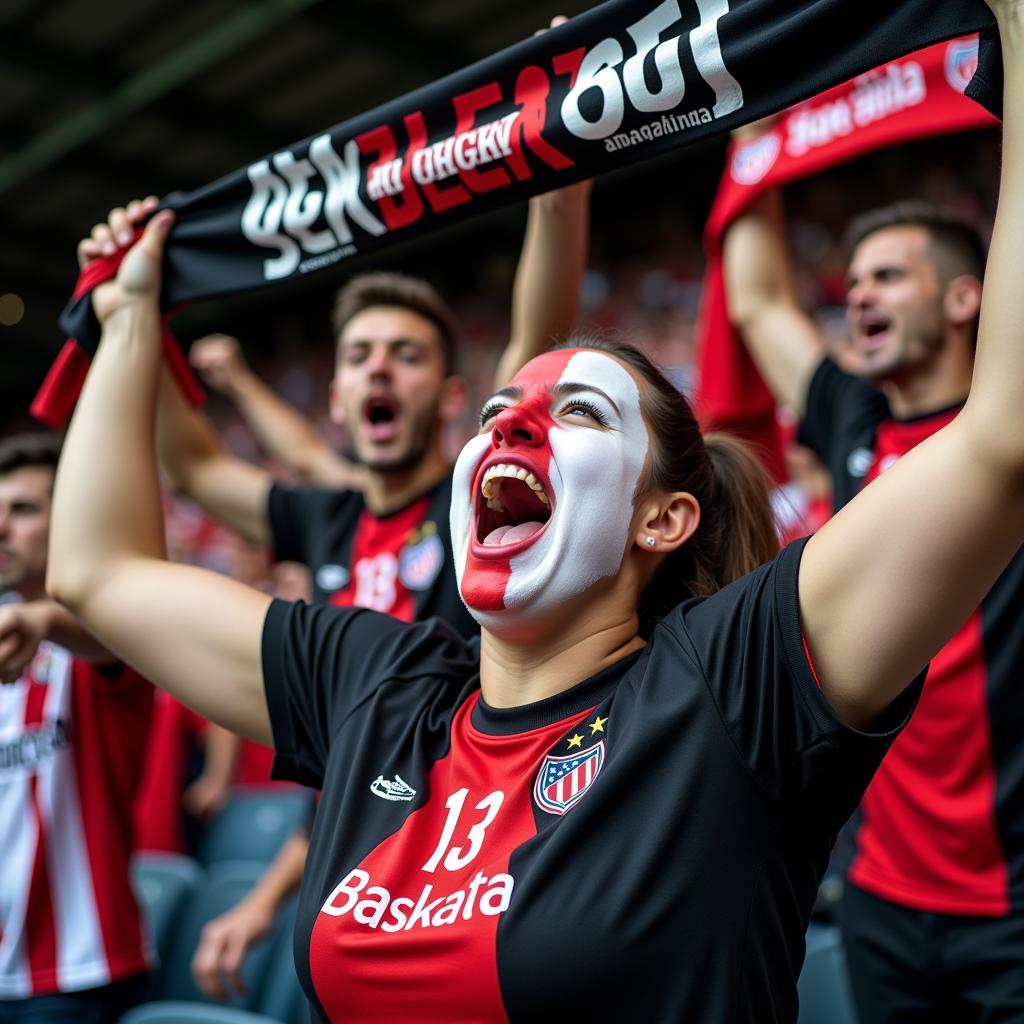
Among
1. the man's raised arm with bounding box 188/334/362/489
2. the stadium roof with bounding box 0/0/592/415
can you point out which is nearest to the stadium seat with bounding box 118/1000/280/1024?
the man's raised arm with bounding box 188/334/362/489

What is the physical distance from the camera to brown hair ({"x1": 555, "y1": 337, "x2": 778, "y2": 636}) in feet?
4.81

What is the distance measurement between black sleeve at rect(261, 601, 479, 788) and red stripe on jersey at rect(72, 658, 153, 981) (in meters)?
1.02

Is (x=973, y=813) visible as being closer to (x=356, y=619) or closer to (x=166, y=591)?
(x=356, y=619)

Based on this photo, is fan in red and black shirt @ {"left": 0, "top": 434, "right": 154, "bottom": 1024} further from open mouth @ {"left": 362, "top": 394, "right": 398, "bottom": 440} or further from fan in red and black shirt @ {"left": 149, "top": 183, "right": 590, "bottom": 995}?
open mouth @ {"left": 362, "top": 394, "right": 398, "bottom": 440}

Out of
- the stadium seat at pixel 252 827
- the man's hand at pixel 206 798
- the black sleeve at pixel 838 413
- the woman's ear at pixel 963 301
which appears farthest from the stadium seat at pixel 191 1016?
the man's hand at pixel 206 798

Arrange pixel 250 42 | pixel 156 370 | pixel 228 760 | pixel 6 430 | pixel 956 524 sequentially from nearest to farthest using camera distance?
pixel 956 524, pixel 156 370, pixel 228 760, pixel 250 42, pixel 6 430

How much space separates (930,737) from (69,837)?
1738 millimetres

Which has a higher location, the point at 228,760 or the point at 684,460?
the point at 684,460

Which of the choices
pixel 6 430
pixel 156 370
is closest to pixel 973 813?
pixel 156 370

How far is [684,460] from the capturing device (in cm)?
148

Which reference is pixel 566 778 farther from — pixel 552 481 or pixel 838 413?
pixel 838 413

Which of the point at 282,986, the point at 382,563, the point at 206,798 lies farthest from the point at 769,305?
the point at 206,798

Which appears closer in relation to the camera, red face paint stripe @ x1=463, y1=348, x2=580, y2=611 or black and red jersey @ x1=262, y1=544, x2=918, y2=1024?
black and red jersey @ x1=262, y1=544, x2=918, y2=1024

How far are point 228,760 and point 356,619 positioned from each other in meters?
3.37
